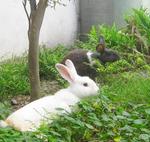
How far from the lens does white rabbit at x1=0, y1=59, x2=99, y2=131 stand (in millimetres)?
4859

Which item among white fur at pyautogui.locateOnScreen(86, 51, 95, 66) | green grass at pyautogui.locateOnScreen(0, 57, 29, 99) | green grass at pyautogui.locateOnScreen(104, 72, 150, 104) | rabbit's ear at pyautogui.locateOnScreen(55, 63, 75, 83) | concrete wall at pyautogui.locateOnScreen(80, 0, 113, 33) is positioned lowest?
green grass at pyautogui.locateOnScreen(0, 57, 29, 99)

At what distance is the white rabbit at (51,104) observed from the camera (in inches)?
191

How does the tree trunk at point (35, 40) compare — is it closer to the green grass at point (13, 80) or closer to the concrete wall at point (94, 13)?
the green grass at point (13, 80)

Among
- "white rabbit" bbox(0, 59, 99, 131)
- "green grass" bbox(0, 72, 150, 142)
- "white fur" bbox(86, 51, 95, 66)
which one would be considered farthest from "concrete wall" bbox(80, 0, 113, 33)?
"green grass" bbox(0, 72, 150, 142)

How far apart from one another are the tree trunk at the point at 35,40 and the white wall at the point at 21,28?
2.62m

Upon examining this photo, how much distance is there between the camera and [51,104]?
5.19m

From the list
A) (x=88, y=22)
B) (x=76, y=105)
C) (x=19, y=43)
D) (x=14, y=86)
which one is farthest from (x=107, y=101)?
(x=88, y=22)

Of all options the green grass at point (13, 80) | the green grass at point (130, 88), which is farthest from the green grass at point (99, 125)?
the green grass at point (13, 80)

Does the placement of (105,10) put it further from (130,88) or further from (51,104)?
(51,104)

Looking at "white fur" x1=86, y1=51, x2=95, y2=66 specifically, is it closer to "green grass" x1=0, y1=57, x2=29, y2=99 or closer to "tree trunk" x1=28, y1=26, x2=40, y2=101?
"green grass" x1=0, y1=57, x2=29, y2=99

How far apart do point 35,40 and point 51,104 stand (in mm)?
1039

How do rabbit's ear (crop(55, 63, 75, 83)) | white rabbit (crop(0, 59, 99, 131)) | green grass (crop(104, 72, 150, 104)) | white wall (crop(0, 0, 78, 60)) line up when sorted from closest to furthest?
white rabbit (crop(0, 59, 99, 131)) → rabbit's ear (crop(55, 63, 75, 83)) → green grass (crop(104, 72, 150, 104)) → white wall (crop(0, 0, 78, 60))

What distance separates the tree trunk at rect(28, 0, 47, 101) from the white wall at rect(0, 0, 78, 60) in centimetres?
262

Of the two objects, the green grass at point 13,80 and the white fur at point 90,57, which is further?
Result: the white fur at point 90,57
